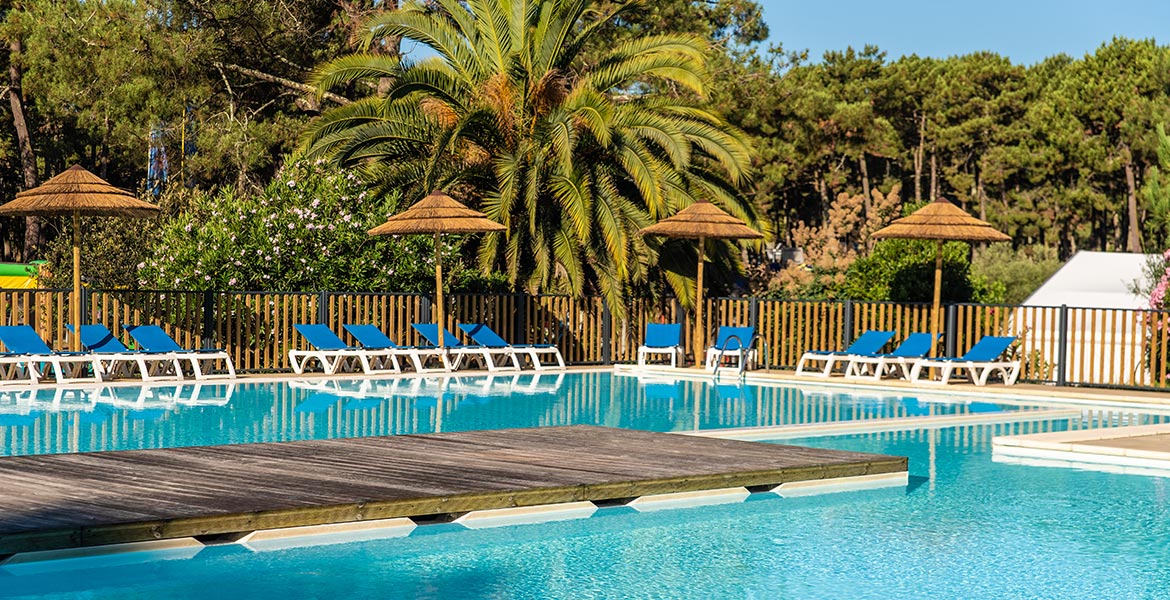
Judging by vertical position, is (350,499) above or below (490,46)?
below

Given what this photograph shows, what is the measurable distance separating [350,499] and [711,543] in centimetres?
202

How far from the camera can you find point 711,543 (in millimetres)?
8219

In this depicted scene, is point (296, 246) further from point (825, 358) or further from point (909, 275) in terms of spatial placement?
point (909, 275)

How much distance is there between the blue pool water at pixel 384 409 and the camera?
12930 millimetres

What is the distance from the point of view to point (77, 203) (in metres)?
18.0

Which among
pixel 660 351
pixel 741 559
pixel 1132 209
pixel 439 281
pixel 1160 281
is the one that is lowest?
pixel 741 559

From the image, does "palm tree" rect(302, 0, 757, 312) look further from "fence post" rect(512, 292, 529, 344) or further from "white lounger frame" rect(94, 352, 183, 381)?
"white lounger frame" rect(94, 352, 183, 381)

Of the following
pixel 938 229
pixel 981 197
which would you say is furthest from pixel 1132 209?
pixel 938 229

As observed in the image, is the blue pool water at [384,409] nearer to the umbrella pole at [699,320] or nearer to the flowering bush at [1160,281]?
the umbrella pole at [699,320]

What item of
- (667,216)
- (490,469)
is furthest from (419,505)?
(667,216)

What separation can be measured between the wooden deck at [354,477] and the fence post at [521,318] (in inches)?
440

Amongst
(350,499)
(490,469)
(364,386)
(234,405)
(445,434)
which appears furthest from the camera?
(364,386)

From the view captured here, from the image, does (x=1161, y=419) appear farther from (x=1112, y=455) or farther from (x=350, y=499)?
(x=350, y=499)

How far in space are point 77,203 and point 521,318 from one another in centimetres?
746
